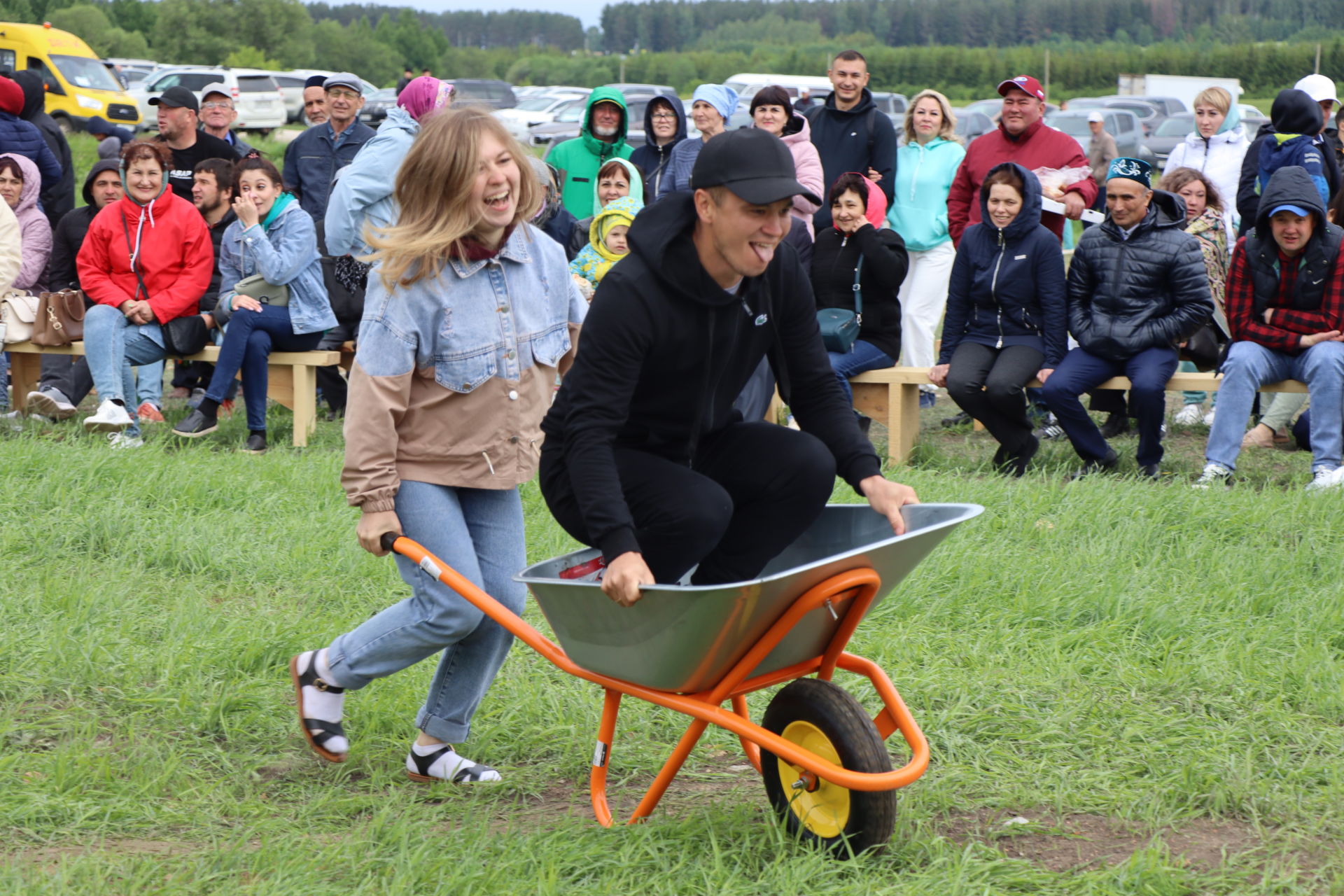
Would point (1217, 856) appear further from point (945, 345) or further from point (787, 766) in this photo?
point (945, 345)

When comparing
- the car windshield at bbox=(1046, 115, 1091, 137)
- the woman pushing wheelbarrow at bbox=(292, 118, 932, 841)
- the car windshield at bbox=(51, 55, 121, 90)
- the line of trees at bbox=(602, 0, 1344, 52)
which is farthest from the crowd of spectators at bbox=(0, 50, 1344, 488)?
the line of trees at bbox=(602, 0, 1344, 52)

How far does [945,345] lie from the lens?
24.9ft

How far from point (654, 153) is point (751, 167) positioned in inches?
263

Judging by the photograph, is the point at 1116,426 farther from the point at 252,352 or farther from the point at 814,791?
the point at 814,791

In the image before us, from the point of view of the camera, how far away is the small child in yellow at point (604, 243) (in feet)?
25.3

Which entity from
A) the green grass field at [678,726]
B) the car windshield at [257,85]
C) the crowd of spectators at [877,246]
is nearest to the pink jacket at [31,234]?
the crowd of spectators at [877,246]

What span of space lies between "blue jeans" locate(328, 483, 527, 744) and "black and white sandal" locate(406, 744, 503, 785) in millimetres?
57

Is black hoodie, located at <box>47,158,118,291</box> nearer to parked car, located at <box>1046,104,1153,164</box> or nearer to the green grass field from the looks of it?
the green grass field

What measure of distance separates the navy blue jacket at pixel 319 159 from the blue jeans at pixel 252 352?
1416 mm

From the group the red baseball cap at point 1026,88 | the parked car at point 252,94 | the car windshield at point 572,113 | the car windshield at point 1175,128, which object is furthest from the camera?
the car windshield at point 572,113

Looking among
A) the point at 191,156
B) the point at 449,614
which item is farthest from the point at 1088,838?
the point at 191,156

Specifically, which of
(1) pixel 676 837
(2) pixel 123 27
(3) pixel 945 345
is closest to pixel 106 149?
(3) pixel 945 345

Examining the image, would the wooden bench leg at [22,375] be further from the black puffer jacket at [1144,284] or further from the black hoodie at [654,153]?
the black puffer jacket at [1144,284]

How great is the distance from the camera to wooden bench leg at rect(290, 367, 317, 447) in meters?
7.84
